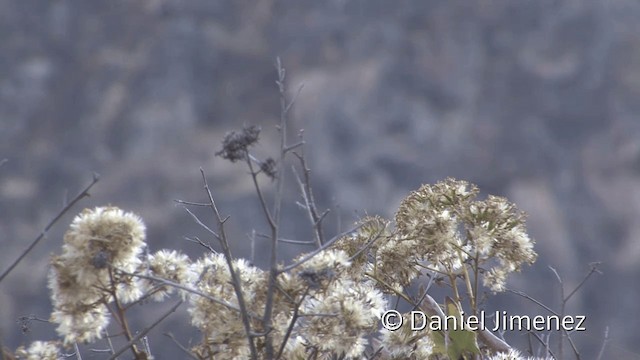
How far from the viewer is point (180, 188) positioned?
102 inches

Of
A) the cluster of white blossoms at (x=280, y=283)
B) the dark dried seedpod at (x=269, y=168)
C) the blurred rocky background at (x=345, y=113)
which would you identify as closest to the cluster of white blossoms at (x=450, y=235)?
the cluster of white blossoms at (x=280, y=283)

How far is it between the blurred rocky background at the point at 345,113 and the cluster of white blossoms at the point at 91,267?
1985mm

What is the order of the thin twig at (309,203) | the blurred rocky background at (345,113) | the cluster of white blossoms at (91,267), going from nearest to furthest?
the cluster of white blossoms at (91,267) < the thin twig at (309,203) < the blurred rocky background at (345,113)

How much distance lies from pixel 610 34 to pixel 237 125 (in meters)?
1.19

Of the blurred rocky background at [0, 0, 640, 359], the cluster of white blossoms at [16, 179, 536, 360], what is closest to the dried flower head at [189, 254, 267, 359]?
the cluster of white blossoms at [16, 179, 536, 360]

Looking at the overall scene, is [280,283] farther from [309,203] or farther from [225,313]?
[309,203]

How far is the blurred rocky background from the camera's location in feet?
8.27

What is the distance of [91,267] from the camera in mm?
356

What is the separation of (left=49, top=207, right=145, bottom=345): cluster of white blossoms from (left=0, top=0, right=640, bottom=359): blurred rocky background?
198cm

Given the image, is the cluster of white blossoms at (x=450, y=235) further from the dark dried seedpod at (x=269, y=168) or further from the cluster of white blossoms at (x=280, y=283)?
the dark dried seedpod at (x=269, y=168)

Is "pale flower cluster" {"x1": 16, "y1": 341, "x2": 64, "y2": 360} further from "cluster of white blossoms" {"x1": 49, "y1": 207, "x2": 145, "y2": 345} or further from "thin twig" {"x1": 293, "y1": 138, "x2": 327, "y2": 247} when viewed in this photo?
"thin twig" {"x1": 293, "y1": 138, "x2": 327, "y2": 247}

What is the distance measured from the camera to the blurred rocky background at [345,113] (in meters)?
2.52

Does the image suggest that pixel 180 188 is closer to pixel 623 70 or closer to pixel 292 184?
pixel 292 184

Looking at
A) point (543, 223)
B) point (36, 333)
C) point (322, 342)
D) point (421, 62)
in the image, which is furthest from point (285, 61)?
point (322, 342)
